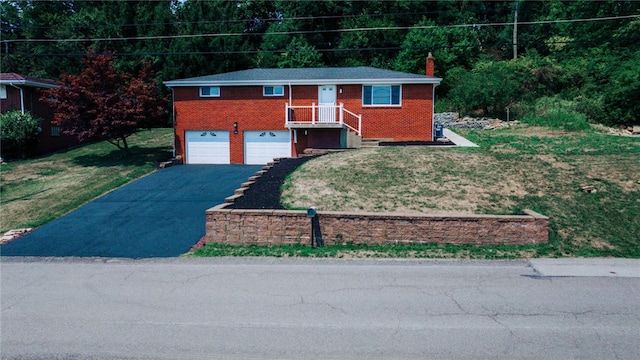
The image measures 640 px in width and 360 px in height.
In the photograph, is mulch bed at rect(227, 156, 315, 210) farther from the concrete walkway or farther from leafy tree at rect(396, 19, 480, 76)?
leafy tree at rect(396, 19, 480, 76)

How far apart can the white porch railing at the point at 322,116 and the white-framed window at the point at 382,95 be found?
113 centimetres

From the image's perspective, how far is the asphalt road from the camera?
21.2ft

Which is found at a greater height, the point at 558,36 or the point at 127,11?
the point at 127,11

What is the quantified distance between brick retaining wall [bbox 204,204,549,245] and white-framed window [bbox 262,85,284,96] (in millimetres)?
14436

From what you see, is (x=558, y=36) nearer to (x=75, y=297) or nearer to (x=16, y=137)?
(x=16, y=137)

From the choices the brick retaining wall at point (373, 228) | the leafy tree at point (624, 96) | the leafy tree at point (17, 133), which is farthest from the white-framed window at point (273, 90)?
the leafy tree at point (624, 96)

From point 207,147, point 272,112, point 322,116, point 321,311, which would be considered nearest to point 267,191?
point 321,311

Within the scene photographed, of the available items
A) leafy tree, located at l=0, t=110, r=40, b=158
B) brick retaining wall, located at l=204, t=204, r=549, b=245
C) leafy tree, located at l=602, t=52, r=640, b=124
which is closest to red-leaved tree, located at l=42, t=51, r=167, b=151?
leafy tree, located at l=0, t=110, r=40, b=158

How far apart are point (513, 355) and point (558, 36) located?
45.2 meters

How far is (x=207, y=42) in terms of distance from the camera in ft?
138

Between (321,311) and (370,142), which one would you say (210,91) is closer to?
(370,142)

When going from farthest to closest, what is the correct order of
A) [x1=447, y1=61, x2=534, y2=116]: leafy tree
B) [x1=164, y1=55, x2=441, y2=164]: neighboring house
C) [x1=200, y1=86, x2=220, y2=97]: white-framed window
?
[x1=447, y1=61, x2=534, y2=116]: leafy tree → [x1=200, y1=86, x2=220, y2=97]: white-framed window → [x1=164, y1=55, x2=441, y2=164]: neighboring house

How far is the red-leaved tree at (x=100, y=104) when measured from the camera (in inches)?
970

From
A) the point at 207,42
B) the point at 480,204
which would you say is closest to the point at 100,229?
the point at 480,204
